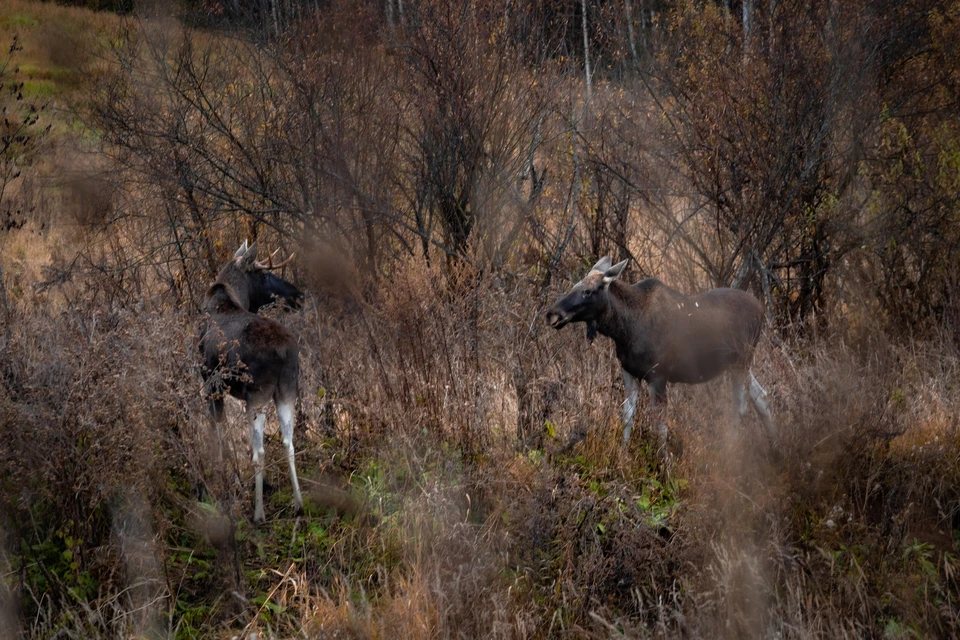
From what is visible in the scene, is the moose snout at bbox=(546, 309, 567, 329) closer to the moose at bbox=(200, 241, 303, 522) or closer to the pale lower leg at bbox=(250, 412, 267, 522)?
the moose at bbox=(200, 241, 303, 522)

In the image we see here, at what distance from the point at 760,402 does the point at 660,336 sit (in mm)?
1011

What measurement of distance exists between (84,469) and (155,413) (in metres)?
0.56

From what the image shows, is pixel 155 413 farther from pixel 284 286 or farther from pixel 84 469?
pixel 284 286

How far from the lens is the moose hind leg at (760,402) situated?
7.95 meters

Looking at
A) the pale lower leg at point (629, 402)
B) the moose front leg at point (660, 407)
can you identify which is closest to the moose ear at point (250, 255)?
the pale lower leg at point (629, 402)

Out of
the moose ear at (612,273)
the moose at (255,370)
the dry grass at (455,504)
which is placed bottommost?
the dry grass at (455,504)

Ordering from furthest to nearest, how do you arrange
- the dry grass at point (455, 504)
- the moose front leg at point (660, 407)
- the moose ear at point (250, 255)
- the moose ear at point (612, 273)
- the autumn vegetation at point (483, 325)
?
1. the moose ear at point (250, 255)
2. the moose ear at point (612, 273)
3. the moose front leg at point (660, 407)
4. the autumn vegetation at point (483, 325)
5. the dry grass at point (455, 504)

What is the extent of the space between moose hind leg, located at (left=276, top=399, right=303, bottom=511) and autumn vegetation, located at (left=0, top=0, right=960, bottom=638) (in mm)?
141

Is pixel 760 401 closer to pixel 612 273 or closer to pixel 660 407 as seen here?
pixel 660 407

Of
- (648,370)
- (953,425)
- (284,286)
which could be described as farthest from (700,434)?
(284,286)

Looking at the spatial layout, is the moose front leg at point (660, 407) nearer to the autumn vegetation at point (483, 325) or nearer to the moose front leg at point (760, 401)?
the autumn vegetation at point (483, 325)

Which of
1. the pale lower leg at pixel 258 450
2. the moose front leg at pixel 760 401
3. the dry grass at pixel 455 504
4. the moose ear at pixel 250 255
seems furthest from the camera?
the moose ear at pixel 250 255

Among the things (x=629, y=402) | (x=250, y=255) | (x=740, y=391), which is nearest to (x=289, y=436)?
(x=250, y=255)

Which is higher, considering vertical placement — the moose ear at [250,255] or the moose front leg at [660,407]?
the moose ear at [250,255]
